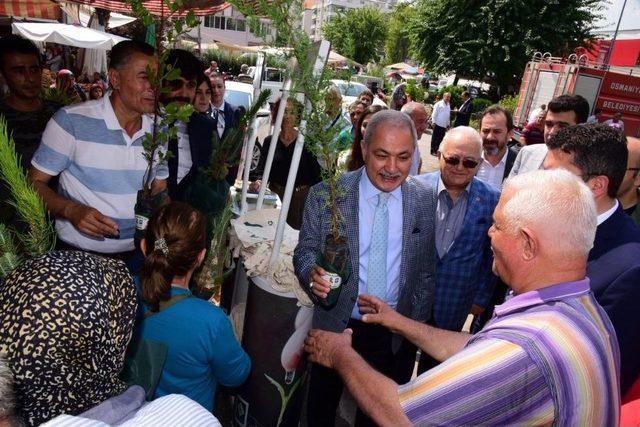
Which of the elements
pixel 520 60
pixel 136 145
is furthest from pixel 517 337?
pixel 520 60

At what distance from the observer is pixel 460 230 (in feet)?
9.16

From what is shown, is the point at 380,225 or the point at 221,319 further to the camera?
the point at 380,225

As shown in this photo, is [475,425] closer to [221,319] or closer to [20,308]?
[221,319]

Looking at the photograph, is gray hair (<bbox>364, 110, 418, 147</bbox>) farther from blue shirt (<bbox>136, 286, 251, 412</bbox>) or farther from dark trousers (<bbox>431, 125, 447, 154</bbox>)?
dark trousers (<bbox>431, 125, 447, 154</bbox>)

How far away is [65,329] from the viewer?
951 mm

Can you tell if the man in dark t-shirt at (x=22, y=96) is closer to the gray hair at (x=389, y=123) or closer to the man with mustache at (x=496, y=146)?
the gray hair at (x=389, y=123)

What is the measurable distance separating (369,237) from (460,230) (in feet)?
2.36

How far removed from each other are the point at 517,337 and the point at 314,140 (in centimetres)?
109

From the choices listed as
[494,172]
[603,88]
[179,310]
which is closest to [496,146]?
[494,172]

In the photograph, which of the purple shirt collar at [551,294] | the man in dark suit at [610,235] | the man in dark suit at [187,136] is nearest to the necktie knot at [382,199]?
the man in dark suit at [610,235]

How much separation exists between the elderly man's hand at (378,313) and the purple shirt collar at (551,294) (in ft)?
2.56

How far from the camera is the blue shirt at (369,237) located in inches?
95.0

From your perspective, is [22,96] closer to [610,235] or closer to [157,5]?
[157,5]

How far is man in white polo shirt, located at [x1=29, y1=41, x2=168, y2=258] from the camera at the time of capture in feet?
7.75
